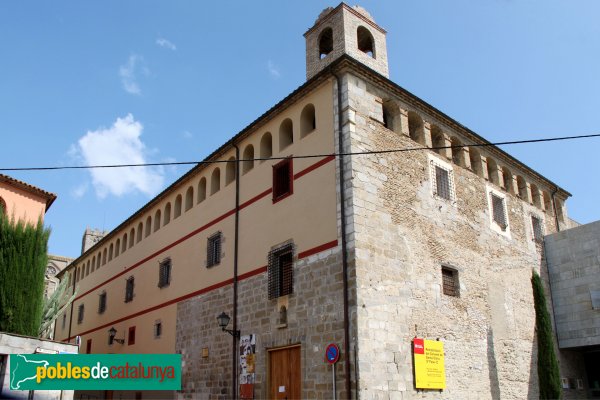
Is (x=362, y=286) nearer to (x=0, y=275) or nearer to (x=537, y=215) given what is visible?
(x=0, y=275)

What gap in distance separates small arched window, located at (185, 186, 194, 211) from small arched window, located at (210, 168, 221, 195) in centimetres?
171

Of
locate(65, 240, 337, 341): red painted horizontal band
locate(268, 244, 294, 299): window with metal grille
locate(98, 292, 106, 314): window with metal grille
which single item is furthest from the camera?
locate(98, 292, 106, 314): window with metal grille

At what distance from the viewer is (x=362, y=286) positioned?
1202cm

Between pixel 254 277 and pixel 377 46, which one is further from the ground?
pixel 377 46

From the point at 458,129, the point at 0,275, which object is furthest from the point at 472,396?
the point at 0,275

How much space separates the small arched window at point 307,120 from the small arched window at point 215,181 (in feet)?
15.2

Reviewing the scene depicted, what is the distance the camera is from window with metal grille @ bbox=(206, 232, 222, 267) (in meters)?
17.6

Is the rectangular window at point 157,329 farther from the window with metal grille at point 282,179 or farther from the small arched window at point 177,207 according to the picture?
the window with metal grille at point 282,179

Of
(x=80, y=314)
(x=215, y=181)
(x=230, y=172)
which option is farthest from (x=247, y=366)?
(x=80, y=314)

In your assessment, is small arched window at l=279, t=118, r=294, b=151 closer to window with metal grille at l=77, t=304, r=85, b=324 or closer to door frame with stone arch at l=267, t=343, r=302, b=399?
door frame with stone arch at l=267, t=343, r=302, b=399

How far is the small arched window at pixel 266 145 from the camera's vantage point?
16.3 m

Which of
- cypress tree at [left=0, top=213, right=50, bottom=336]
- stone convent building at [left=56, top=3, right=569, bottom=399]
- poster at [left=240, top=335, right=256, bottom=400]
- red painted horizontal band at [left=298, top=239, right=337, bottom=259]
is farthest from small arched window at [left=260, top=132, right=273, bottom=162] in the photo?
cypress tree at [left=0, top=213, right=50, bottom=336]

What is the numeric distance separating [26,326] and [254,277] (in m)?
5.70

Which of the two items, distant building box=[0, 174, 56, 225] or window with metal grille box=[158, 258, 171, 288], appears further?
window with metal grille box=[158, 258, 171, 288]
